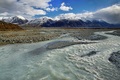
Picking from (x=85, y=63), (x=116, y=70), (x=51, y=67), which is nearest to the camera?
(x=116, y=70)

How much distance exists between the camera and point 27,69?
11.9m

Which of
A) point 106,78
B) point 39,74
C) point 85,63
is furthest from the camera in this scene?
point 85,63

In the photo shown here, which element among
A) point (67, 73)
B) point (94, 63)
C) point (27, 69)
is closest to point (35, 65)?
point (27, 69)

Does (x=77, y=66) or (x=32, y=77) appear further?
(x=77, y=66)

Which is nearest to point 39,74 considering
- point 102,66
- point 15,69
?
point 15,69

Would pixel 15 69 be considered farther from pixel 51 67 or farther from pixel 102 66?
pixel 102 66

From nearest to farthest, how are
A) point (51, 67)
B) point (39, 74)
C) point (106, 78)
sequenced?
point (106, 78), point (39, 74), point (51, 67)

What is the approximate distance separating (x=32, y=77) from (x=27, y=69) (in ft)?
6.39

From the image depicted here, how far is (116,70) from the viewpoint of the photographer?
11.4 metres

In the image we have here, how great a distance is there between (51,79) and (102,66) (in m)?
4.99

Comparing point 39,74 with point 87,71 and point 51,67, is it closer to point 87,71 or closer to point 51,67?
point 51,67

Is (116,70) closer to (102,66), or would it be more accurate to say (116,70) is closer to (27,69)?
(102,66)

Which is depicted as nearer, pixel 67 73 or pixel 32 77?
pixel 32 77

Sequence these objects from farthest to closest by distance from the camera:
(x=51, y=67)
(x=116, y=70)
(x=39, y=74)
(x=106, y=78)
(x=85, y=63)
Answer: (x=85, y=63) → (x=51, y=67) → (x=116, y=70) → (x=39, y=74) → (x=106, y=78)
